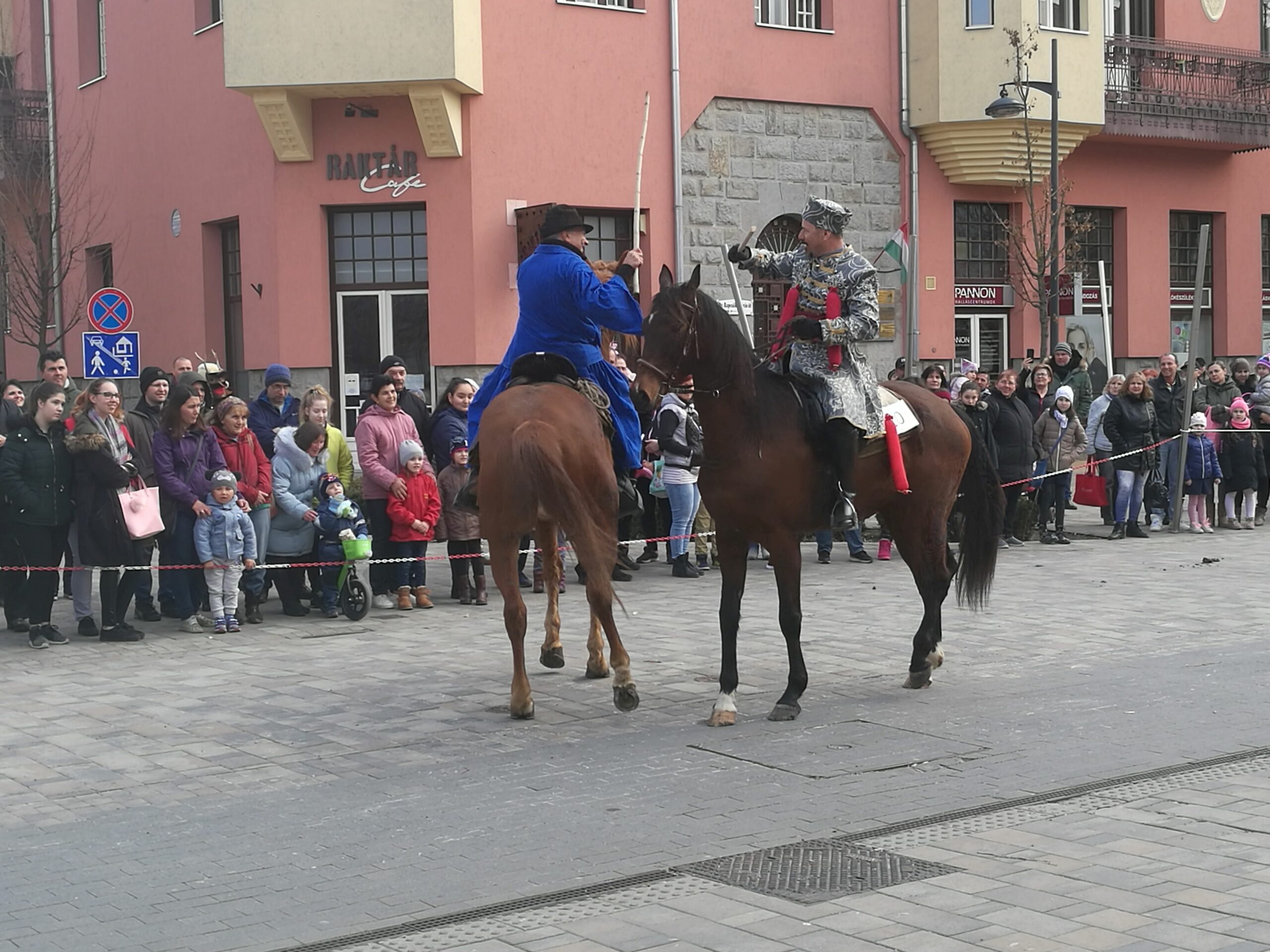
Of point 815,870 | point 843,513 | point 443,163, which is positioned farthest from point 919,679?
point 443,163

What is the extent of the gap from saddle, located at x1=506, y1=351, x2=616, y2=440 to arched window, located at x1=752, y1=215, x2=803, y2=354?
16.2m

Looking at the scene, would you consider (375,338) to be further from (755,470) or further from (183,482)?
(755,470)

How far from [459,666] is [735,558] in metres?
2.67

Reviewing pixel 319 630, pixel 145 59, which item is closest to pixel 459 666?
pixel 319 630

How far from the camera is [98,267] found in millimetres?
28906

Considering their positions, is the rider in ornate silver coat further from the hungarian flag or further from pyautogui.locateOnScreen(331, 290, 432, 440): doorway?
the hungarian flag

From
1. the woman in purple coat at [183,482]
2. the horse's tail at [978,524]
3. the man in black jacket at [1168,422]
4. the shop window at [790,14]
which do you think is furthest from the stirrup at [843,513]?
the shop window at [790,14]

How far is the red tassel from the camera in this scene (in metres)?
9.33

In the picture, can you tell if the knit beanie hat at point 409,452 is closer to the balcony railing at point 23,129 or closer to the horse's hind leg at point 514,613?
the horse's hind leg at point 514,613

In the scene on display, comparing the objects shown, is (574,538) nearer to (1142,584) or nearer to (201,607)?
(201,607)

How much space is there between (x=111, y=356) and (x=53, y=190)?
11570mm

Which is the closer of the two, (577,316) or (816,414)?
(816,414)

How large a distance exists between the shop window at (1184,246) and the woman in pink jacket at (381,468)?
2079 centimetres

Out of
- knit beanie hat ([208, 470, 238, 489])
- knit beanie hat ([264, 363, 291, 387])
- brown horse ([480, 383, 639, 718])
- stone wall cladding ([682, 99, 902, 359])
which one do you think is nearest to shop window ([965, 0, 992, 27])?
stone wall cladding ([682, 99, 902, 359])
